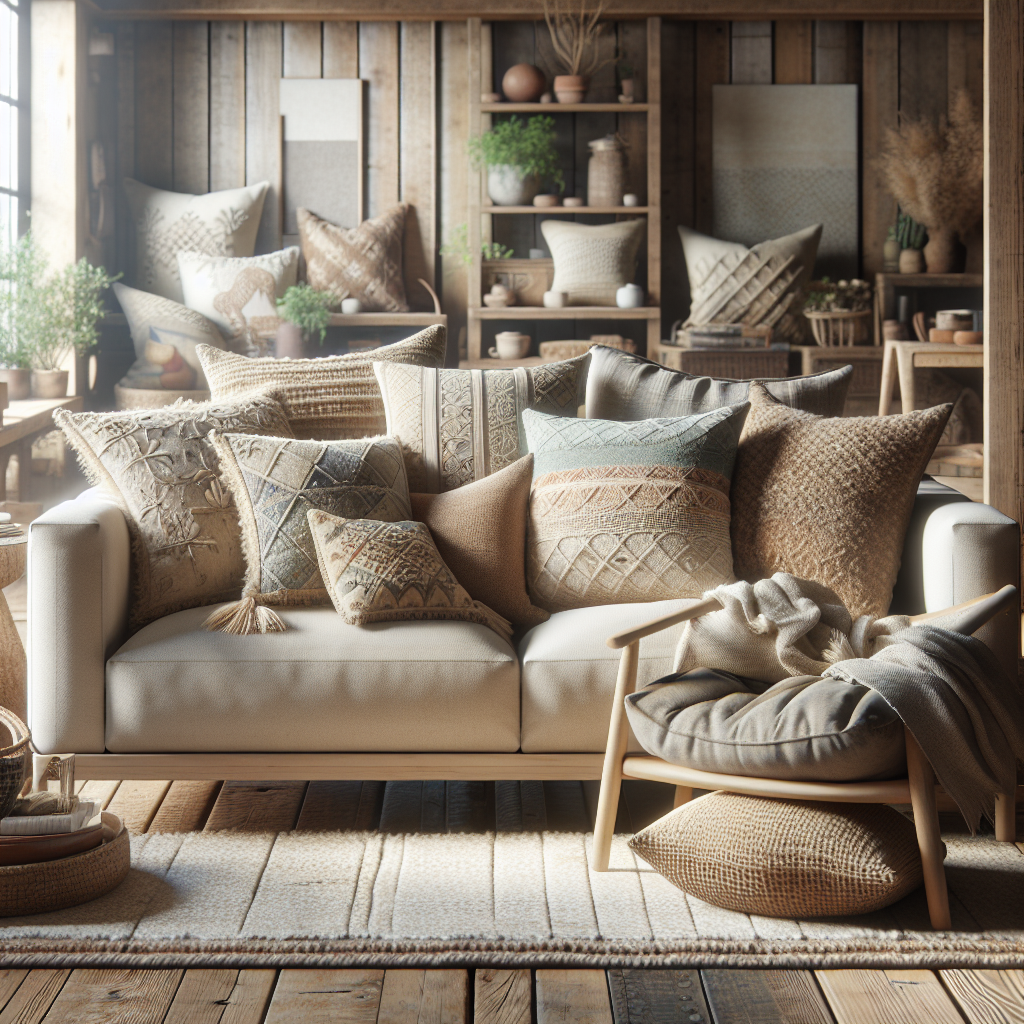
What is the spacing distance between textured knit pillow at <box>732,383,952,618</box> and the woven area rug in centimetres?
60

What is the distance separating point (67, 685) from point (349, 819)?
62 cm

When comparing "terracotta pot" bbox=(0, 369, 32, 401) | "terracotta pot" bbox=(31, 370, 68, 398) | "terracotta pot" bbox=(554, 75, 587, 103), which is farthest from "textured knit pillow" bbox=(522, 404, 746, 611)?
"terracotta pot" bbox=(554, 75, 587, 103)

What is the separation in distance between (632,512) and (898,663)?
0.67m

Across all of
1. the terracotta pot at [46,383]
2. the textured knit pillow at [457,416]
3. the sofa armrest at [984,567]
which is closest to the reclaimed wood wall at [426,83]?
the terracotta pot at [46,383]

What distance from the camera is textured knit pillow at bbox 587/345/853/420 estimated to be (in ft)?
9.27

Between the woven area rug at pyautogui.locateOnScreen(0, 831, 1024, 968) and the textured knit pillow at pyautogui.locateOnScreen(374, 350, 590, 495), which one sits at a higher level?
the textured knit pillow at pyautogui.locateOnScreen(374, 350, 590, 495)

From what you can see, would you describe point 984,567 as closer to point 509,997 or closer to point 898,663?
point 898,663

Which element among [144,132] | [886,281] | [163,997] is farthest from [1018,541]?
[144,132]

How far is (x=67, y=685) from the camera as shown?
2287mm

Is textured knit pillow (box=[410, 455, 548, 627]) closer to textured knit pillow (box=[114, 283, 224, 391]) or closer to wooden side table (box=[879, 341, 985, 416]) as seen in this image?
wooden side table (box=[879, 341, 985, 416])

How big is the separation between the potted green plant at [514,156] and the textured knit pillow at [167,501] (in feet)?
11.3

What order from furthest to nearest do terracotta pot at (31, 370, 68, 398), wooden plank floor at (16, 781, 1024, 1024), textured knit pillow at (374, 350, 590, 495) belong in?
1. terracotta pot at (31, 370, 68, 398)
2. textured knit pillow at (374, 350, 590, 495)
3. wooden plank floor at (16, 781, 1024, 1024)

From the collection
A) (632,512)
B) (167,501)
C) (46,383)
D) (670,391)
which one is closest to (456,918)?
(632,512)

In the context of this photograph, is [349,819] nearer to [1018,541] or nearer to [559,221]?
[1018,541]
